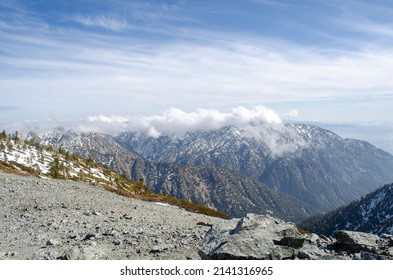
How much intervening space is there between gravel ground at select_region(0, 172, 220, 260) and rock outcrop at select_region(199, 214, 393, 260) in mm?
3064

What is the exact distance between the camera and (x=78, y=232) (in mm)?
27750

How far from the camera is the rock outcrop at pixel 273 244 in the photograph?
1788 cm

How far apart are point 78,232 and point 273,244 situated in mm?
15952

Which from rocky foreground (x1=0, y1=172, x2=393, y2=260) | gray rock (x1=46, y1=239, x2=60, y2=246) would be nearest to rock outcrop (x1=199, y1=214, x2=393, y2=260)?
rocky foreground (x1=0, y1=172, x2=393, y2=260)

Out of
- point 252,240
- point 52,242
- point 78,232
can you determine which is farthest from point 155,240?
point 252,240

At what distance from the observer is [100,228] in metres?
29.1

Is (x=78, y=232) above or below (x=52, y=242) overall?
below

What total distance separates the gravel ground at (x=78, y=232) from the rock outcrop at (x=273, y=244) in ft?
10.1

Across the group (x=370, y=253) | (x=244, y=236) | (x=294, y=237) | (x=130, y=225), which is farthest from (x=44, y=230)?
(x=370, y=253)

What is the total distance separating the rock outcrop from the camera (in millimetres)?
17875

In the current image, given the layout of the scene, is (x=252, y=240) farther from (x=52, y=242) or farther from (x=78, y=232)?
(x=78, y=232)

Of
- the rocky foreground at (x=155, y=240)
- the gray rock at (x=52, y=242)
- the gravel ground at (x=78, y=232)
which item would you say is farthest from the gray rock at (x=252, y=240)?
the gray rock at (x=52, y=242)

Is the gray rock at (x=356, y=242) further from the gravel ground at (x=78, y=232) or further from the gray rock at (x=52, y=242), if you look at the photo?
the gray rock at (x=52, y=242)
